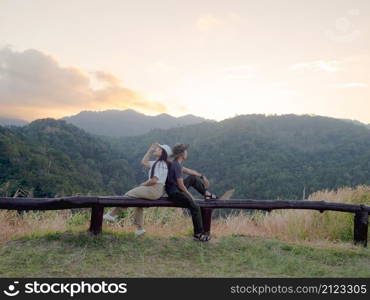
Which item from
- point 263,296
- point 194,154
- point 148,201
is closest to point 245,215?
point 148,201

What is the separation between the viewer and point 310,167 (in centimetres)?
8194

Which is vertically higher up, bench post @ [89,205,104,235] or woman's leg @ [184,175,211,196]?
woman's leg @ [184,175,211,196]

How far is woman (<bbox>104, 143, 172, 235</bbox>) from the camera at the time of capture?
Result: 5.81m

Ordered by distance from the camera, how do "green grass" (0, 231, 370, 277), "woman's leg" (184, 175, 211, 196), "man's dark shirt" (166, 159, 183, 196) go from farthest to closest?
1. "woman's leg" (184, 175, 211, 196)
2. "man's dark shirt" (166, 159, 183, 196)
3. "green grass" (0, 231, 370, 277)

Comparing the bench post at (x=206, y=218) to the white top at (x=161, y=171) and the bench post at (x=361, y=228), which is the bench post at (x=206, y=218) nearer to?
the white top at (x=161, y=171)

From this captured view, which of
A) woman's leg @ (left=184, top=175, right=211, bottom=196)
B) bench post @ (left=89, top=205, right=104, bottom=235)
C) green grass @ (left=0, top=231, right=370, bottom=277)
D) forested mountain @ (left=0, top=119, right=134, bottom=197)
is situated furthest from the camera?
forested mountain @ (left=0, top=119, right=134, bottom=197)

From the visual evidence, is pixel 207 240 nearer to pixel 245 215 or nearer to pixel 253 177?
pixel 245 215

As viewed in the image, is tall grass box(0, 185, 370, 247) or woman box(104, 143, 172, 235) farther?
tall grass box(0, 185, 370, 247)

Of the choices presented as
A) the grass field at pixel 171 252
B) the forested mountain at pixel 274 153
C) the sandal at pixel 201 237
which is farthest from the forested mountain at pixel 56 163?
the forested mountain at pixel 274 153

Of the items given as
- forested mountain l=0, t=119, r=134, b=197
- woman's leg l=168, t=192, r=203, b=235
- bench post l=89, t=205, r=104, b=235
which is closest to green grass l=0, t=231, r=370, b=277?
bench post l=89, t=205, r=104, b=235

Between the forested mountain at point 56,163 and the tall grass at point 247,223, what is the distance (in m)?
3.22

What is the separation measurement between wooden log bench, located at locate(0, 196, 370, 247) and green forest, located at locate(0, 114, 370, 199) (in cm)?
2317

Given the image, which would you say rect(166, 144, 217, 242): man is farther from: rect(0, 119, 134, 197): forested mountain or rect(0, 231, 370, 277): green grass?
rect(0, 119, 134, 197): forested mountain

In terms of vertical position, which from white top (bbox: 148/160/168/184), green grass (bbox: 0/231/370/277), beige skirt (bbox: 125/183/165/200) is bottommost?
green grass (bbox: 0/231/370/277)
